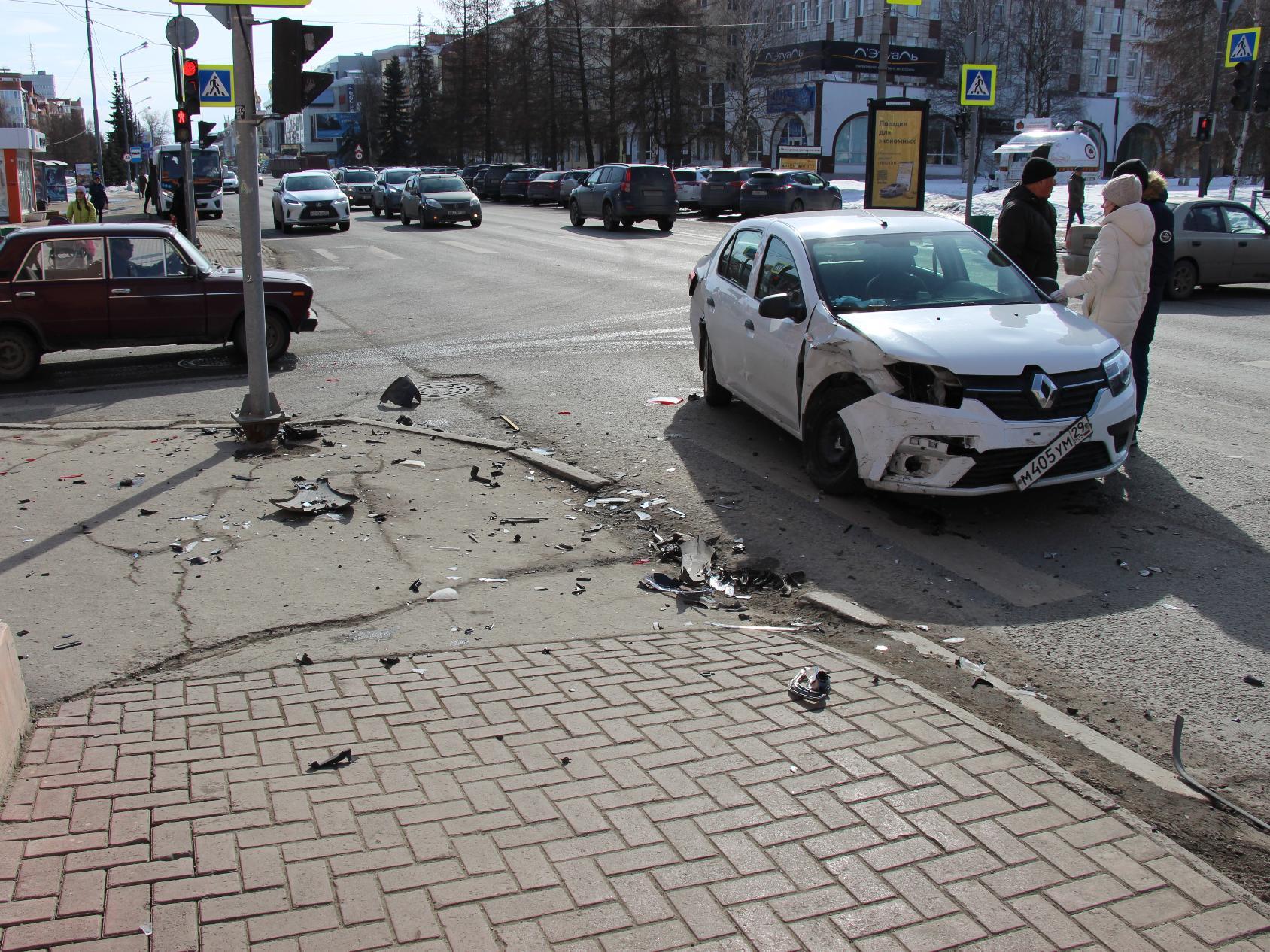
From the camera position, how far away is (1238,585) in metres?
5.56

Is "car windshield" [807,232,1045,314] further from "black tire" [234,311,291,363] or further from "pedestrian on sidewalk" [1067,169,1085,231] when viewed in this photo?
"pedestrian on sidewalk" [1067,169,1085,231]

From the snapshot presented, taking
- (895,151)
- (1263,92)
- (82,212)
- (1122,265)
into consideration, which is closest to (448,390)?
(1122,265)

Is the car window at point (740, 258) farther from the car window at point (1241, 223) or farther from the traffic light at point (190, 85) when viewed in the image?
the traffic light at point (190, 85)

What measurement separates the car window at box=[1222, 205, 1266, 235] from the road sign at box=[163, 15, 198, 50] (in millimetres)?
17912

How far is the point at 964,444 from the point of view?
19.9 ft

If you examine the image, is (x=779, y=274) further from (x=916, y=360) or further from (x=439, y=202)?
(x=439, y=202)

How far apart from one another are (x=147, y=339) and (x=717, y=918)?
10.5 metres

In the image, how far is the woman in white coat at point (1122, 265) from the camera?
7.55 metres

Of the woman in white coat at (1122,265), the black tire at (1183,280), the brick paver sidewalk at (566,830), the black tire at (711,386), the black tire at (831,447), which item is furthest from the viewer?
the black tire at (1183,280)

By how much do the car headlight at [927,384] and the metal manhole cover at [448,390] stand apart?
16.5 feet

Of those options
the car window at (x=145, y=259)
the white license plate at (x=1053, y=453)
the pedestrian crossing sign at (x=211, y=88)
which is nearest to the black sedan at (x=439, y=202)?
the pedestrian crossing sign at (x=211, y=88)

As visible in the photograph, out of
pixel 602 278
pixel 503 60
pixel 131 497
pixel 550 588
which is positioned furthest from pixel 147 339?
pixel 503 60

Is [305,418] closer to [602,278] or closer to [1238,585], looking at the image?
[1238,585]

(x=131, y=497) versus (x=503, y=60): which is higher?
(x=503, y=60)
